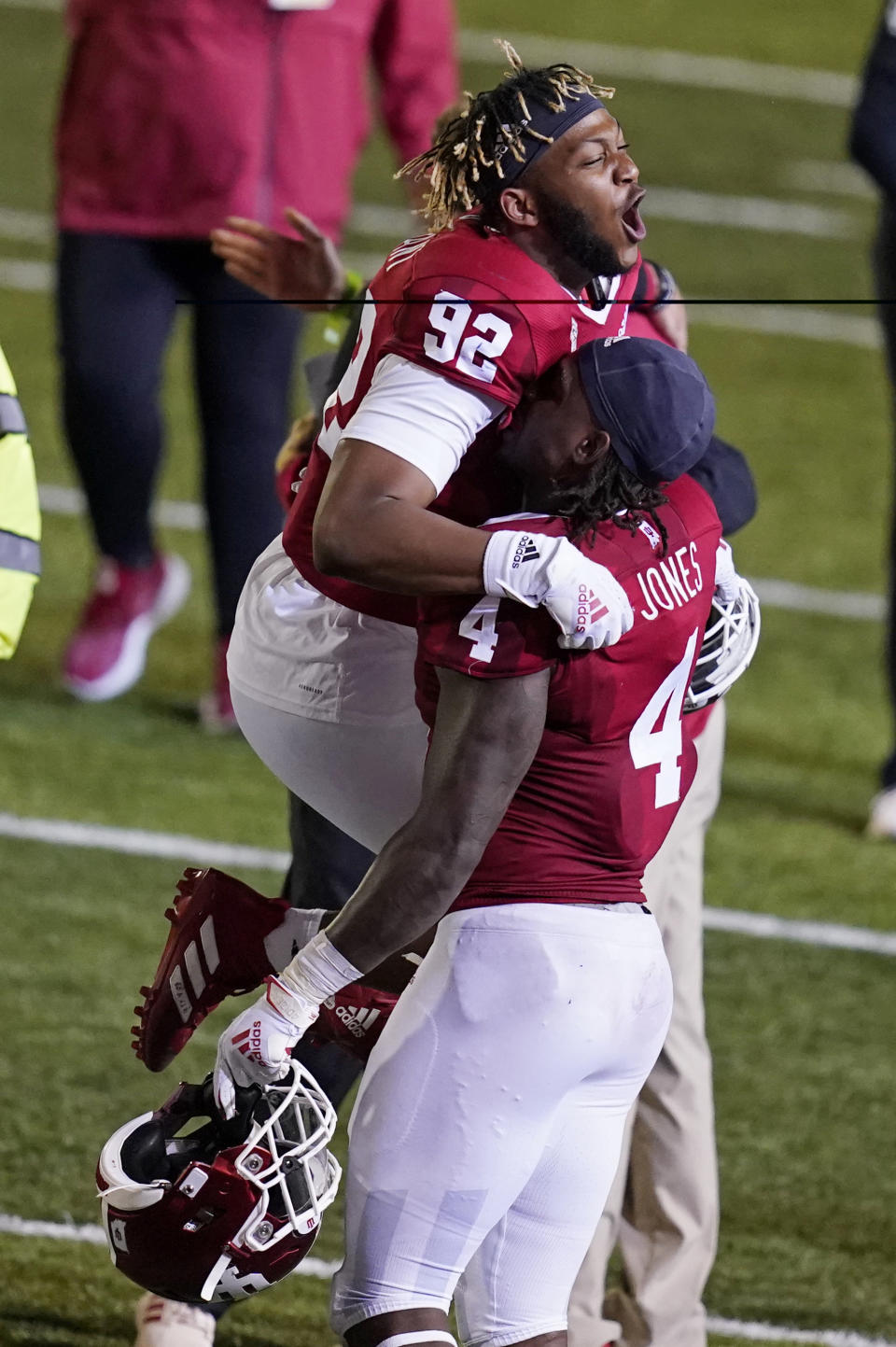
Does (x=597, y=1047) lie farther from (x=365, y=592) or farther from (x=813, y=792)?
(x=813, y=792)

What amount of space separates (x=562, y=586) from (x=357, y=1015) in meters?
0.81

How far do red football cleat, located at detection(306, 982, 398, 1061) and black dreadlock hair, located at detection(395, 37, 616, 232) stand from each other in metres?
1.03

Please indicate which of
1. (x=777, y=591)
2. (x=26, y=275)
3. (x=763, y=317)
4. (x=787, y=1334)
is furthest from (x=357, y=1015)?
(x=763, y=317)

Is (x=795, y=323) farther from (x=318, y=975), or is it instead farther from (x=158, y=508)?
(x=318, y=975)

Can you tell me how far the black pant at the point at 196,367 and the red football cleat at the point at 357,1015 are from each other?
272cm

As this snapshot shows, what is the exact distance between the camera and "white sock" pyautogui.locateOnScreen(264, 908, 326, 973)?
116 inches

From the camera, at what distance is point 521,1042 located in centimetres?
242

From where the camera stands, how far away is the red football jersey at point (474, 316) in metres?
2.51

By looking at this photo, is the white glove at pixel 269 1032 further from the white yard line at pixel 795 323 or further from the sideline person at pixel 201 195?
the white yard line at pixel 795 323

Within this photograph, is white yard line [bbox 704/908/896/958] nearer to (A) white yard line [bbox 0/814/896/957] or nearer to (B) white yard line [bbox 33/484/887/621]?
(A) white yard line [bbox 0/814/896/957]

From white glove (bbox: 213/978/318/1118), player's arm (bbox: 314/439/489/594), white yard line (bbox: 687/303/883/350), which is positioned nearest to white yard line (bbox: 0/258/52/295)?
white yard line (bbox: 687/303/883/350)

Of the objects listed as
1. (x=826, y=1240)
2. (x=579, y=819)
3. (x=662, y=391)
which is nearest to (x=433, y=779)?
(x=579, y=819)

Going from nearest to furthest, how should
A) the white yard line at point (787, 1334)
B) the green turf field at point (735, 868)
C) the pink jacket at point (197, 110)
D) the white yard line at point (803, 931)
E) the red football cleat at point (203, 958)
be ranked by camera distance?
the red football cleat at point (203, 958), the white yard line at point (787, 1334), the green turf field at point (735, 868), the white yard line at point (803, 931), the pink jacket at point (197, 110)

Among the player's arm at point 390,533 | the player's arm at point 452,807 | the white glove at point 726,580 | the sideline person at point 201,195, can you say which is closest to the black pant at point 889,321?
the sideline person at point 201,195
